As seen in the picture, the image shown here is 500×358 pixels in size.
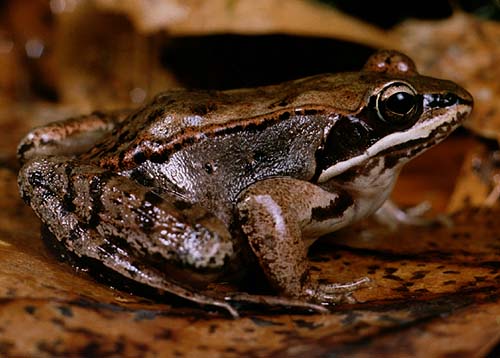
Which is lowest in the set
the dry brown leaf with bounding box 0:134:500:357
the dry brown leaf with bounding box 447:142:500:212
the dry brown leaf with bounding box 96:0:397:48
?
the dry brown leaf with bounding box 0:134:500:357

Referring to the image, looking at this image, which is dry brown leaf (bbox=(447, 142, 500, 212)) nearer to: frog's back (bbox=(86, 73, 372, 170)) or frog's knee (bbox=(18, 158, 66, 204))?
frog's back (bbox=(86, 73, 372, 170))

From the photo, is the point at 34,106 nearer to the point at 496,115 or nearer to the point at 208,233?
the point at 208,233

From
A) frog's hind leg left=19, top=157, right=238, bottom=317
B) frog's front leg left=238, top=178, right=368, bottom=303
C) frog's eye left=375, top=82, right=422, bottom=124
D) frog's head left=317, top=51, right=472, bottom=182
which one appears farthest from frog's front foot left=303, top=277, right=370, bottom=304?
frog's eye left=375, top=82, right=422, bottom=124

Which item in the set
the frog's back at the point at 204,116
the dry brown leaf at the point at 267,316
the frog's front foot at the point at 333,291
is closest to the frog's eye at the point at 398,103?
the frog's back at the point at 204,116

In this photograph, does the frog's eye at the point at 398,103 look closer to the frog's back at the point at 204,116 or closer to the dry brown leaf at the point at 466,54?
the frog's back at the point at 204,116

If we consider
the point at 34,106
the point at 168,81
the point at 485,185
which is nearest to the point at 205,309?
the point at 485,185

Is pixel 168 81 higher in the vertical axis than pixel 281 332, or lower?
higher

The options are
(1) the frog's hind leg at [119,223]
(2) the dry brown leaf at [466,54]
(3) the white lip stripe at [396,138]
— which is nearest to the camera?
(1) the frog's hind leg at [119,223]
